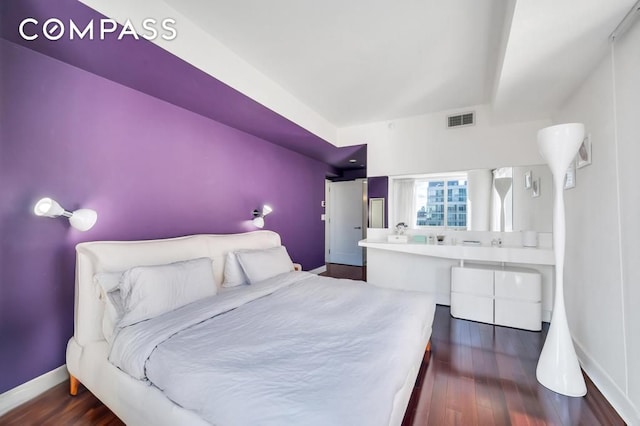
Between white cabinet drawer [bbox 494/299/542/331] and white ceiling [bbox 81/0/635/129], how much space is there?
2110 mm

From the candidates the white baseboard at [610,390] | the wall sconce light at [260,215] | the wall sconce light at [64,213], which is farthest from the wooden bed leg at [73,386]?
the white baseboard at [610,390]

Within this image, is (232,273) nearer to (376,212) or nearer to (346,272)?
(376,212)

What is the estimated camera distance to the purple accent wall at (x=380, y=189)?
157 inches

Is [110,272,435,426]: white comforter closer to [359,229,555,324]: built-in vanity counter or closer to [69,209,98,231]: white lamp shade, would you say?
[69,209,98,231]: white lamp shade

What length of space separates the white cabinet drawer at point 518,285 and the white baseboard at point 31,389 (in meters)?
4.01

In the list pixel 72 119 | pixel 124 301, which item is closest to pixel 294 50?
pixel 72 119

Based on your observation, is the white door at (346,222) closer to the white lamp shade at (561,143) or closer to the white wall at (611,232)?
the white wall at (611,232)

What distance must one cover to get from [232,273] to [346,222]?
376cm

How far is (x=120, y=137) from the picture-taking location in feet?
7.18

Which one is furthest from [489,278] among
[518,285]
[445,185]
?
[445,185]

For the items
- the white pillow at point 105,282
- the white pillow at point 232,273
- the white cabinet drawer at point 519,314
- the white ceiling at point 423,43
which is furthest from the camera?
the white cabinet drawer at point 519,314

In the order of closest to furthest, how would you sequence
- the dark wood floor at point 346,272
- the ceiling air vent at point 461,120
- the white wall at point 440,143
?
the white wall at point 440,143, the ceiling air vent at point 461,120, the dark wood floor at point 346,272

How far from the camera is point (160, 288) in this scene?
5.85ft

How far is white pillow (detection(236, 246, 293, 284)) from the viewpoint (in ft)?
8.48
